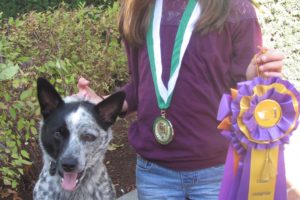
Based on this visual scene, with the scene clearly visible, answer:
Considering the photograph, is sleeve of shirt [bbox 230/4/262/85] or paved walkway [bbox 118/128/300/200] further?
paved walkway [bbox 118/128/300/200]

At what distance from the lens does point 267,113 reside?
98.2 inches

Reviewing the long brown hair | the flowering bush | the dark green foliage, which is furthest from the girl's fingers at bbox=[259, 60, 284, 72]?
the dark green foliage

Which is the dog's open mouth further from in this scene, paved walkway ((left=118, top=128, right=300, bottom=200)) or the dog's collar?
paved walkway ((left=118, top=128, right=300, bottom=200))

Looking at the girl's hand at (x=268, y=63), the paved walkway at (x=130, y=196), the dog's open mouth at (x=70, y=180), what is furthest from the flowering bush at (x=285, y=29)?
the girl's hand at (x=268, y=63)

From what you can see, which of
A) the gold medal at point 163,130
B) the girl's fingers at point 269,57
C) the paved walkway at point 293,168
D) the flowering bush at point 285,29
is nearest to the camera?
the girl's fingers at point 269,57

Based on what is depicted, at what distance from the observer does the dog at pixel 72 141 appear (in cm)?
→ 300

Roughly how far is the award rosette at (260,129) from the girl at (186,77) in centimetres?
19

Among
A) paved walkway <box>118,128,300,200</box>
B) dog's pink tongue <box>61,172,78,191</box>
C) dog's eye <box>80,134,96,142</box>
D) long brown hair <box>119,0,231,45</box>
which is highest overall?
long brown hair <box>119,0,231,45</box>

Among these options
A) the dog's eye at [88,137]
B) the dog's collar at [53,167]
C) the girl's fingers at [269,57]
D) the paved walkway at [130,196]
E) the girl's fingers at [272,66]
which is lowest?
the paved walkway at [130,196]

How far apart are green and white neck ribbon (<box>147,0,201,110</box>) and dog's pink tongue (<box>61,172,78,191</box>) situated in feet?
2.27

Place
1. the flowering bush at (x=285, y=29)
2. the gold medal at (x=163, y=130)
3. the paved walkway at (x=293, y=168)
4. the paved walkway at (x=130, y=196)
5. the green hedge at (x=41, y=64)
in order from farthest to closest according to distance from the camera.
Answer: the flowering bush at (x=285, y=29) < the paved walkway at (x=130, y=196) < the paved walkway at (x=293, y=168) < the green hedge at (x=41, y=64) < the gold medal at (x=163, y=130)

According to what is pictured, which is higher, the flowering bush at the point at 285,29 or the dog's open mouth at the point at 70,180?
the flowering bush at the point at 285,29

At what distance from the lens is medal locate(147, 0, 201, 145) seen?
8.94 feet

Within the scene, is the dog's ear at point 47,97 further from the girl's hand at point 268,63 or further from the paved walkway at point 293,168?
the paved walkway at point 293,168
